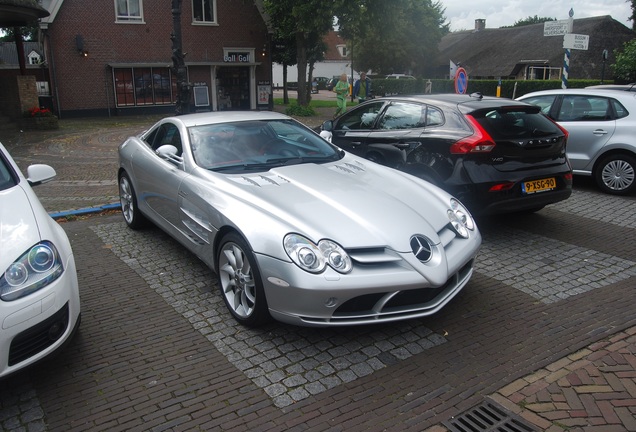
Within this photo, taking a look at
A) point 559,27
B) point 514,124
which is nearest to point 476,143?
point 514,124

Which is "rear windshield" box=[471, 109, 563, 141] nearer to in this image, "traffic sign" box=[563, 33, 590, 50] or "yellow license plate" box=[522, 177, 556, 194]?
"yellow license plate" box=[522, 177, 556, 194]

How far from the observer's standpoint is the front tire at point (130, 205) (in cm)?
628

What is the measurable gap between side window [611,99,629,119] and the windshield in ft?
16.8

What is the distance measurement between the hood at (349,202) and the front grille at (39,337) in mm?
1524

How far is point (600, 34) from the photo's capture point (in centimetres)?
4231

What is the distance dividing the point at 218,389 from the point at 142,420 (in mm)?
486

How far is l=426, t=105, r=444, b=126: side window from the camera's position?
20.5 feet

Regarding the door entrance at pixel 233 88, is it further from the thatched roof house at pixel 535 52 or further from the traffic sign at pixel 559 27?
the thatched roof house at pixel 535 52

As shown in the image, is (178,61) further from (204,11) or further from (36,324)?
(204,11)

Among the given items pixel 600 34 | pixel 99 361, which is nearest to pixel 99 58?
pixel 99 361

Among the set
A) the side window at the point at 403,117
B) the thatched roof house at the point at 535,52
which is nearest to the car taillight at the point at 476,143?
the side window at the point at 403,117

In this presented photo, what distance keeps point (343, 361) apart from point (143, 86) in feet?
80.5

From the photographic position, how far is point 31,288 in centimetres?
309

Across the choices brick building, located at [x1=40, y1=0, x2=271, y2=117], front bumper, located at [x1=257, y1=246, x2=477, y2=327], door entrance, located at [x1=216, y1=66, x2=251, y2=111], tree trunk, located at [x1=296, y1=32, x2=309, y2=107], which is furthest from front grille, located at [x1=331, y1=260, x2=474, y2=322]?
door entrance, located at [x1=216, y1=66, x2=251, y2=111]
